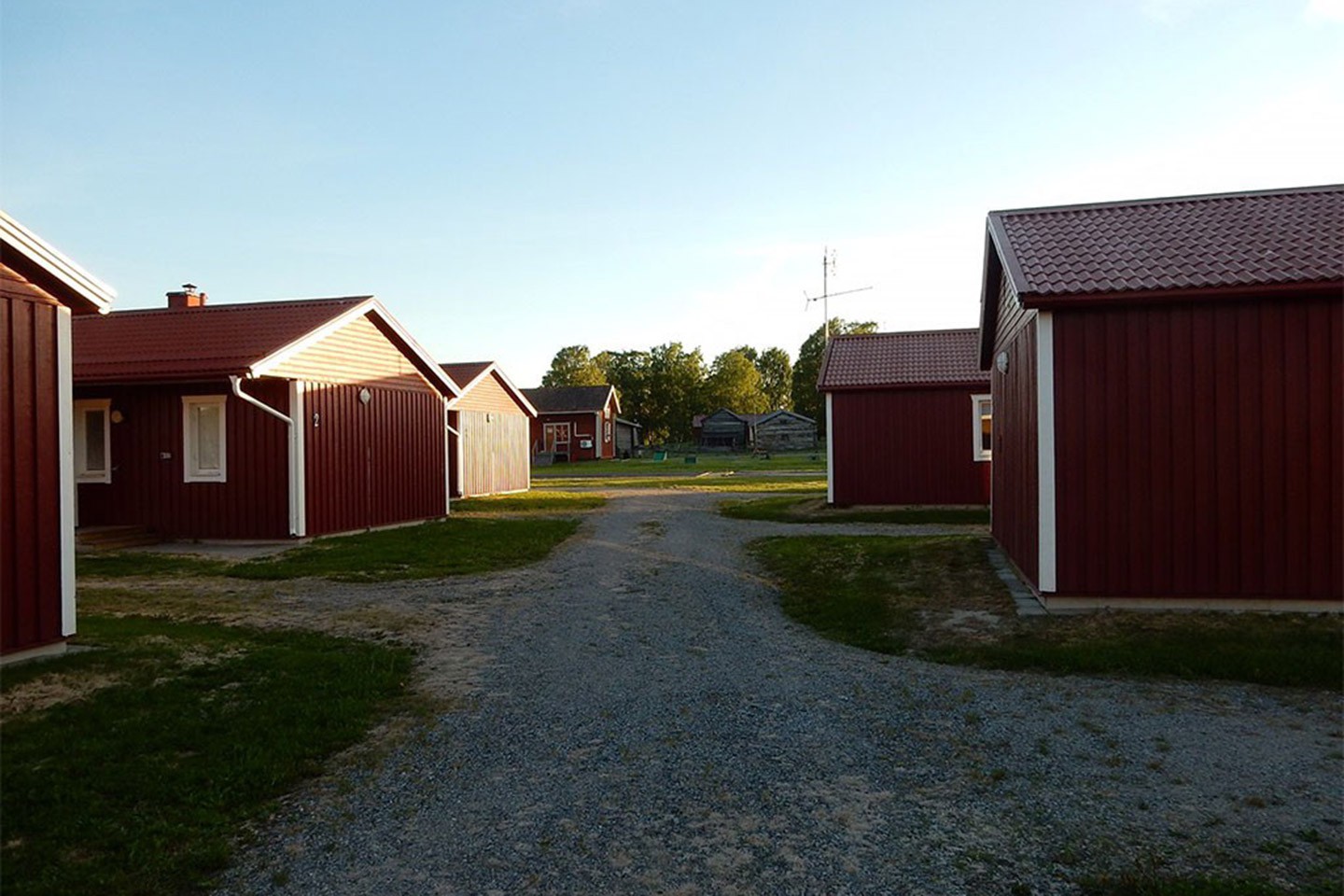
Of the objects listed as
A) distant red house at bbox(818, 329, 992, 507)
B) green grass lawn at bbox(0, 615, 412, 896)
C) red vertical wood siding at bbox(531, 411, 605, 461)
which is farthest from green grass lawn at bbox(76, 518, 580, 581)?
red vertical wood siding at bbox(531, 411, 605, 461)

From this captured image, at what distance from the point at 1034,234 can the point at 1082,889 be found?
7.54 meters

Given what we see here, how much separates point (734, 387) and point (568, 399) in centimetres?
2882

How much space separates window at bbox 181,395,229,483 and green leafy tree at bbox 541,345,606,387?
66312mm

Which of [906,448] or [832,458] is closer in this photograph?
[906,448]

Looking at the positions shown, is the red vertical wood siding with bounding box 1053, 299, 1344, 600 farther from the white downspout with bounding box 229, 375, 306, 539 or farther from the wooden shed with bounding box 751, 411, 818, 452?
the wooden shed with bounding box 751, 411, 818, 452

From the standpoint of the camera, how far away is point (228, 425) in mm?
13773

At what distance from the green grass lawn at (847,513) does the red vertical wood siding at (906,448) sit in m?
0.40

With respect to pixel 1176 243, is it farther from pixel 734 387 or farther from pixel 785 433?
pixel 734 387

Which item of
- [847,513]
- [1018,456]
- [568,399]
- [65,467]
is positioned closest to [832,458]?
[847,513]

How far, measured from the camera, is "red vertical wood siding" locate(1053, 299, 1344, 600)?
7.28m

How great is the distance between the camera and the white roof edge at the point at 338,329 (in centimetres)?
1302

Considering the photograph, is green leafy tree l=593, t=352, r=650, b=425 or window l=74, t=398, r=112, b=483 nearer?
A: window l=74, t=398, r=112, b=483

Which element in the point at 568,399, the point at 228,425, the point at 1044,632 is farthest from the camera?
the point at 568,399

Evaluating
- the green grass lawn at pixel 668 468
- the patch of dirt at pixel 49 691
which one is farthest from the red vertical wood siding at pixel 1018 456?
the green grass lawn at pixel 668 468
